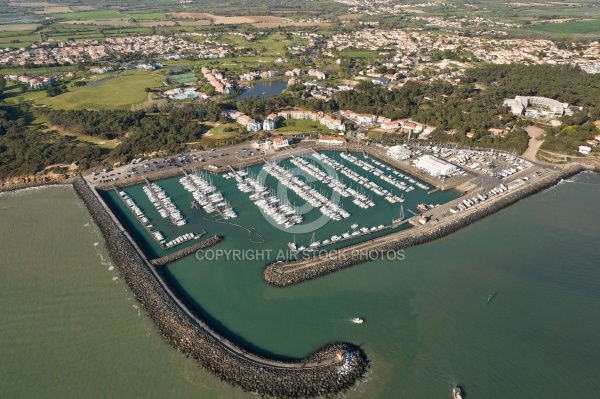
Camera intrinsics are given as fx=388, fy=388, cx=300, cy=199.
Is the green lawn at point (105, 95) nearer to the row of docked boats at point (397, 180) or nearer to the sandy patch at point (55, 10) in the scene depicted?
the row of docked boats at point (397, 180)

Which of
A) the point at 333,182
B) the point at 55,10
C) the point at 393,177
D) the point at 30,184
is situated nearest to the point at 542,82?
the point at 393,177

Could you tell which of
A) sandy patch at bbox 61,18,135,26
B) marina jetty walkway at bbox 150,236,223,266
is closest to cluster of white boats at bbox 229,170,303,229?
marina jetty walkway at bbox 150,236,223,266

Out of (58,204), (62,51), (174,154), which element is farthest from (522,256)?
(62,51)

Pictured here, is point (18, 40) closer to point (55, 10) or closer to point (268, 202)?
point (55, 10)

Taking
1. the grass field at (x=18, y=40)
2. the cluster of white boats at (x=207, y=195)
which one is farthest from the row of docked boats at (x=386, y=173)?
the grass field at (x=18, y=40)

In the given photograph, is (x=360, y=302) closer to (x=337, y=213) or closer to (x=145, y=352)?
(x=337, y=213)
